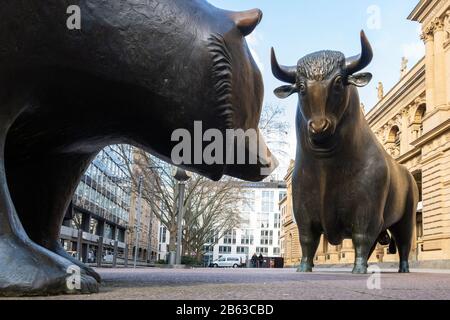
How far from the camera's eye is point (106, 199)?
5156cm

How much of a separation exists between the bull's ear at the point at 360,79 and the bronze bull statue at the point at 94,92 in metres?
2.27

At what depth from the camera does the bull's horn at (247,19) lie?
258cm

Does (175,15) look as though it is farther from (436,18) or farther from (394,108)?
(394,108)

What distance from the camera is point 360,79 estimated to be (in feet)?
15.6

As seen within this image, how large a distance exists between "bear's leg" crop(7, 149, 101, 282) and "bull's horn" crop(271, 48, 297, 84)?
8.92 feet

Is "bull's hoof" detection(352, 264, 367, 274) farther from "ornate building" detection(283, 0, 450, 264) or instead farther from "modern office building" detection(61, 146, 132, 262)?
"modern office building" detection(61, 146, 132, 262)

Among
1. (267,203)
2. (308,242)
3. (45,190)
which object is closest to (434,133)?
(308,242)

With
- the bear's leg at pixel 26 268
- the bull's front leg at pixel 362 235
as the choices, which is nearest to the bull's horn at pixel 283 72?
the bull's front leg at pixel 362 235

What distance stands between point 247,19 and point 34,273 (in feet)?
5.33

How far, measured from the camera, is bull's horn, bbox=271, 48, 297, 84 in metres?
5.06

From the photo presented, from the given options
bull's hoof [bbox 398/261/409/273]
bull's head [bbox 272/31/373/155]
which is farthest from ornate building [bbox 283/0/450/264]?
bull's head [bbox 272/31/373/155]
